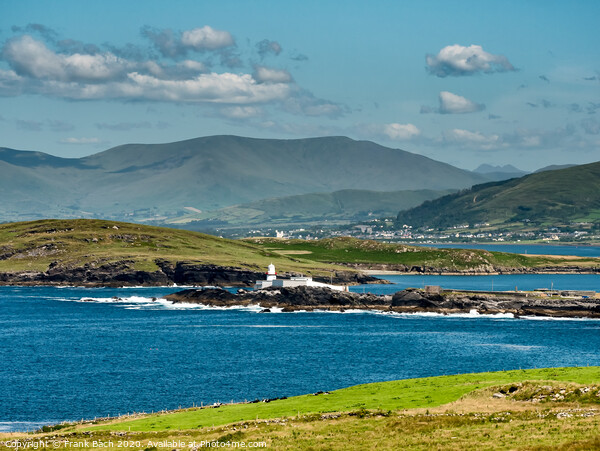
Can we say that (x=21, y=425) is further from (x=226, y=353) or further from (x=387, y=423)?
(x=226, y=353)

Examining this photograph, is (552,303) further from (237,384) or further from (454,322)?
(237,384)

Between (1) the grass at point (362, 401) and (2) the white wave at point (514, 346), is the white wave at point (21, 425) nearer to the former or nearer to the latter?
(1) the grass at point (362, 401)

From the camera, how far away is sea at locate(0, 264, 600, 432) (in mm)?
94312

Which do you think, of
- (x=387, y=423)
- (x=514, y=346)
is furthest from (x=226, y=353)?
(x=387, y=423)

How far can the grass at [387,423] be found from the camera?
51.5 m

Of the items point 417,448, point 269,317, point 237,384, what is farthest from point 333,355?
point 417,448

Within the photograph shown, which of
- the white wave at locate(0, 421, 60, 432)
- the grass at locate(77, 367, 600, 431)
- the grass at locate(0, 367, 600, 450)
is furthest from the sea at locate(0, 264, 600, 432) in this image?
the grass at locate(0, 367, 600, 450)

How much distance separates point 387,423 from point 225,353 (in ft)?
242

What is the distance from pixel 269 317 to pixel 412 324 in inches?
1301

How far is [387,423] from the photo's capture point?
58.0 m

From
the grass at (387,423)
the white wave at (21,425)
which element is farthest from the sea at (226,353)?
the grass at (387,423)

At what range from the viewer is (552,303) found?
19188 centimetres

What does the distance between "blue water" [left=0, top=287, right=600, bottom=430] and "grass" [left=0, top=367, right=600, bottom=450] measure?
20.1 meters

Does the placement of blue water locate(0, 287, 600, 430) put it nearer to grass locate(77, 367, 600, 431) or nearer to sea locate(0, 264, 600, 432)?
sea locate(0, 264, 600, 432)
